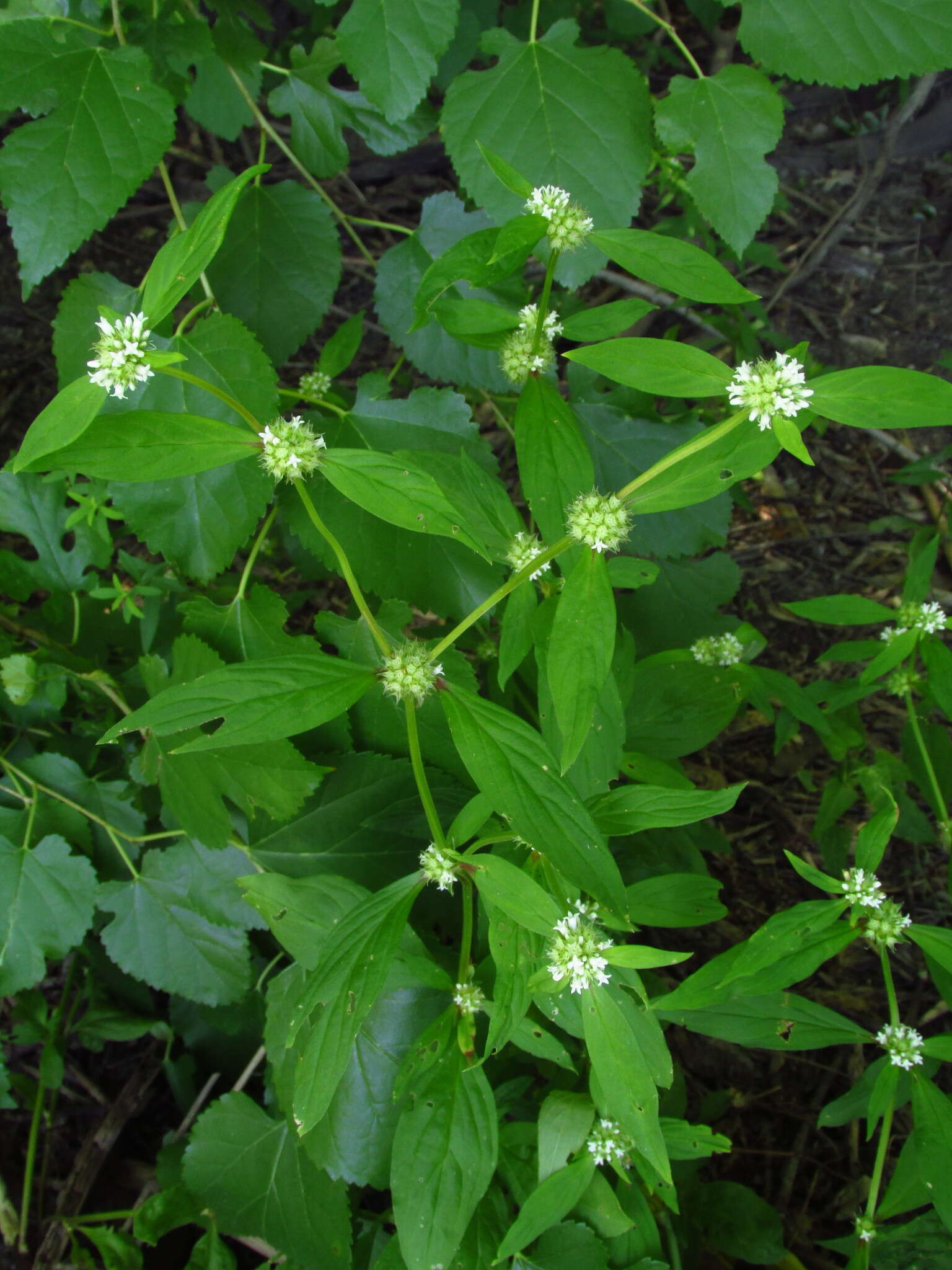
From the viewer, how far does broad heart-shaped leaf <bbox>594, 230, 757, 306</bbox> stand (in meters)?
1.29

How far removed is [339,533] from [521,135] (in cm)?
96

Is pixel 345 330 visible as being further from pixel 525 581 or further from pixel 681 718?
pixel 681 718

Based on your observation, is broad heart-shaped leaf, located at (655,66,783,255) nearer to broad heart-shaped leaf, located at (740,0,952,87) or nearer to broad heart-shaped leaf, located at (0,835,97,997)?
broad heart-shaped leaf, located at (740,0,952,87)

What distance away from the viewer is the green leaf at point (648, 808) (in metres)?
1.42

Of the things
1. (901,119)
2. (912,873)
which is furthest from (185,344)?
(901,119)

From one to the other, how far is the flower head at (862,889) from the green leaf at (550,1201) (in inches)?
28.1

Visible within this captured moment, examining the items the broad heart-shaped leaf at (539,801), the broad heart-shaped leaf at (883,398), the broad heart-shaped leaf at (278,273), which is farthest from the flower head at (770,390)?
the broad heart-shaped leaf at (278,273)

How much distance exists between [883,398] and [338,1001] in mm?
1183

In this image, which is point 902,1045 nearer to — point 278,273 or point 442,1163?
point 442,1163

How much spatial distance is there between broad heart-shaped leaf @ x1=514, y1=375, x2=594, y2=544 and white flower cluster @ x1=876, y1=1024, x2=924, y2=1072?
128cm

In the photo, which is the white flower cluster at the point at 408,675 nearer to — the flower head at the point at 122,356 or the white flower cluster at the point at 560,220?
the flower head at the point at 122,356

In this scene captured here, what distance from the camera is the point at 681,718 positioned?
2.06 m

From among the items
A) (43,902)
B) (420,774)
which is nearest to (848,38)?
(420,774)

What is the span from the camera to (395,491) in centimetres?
130
